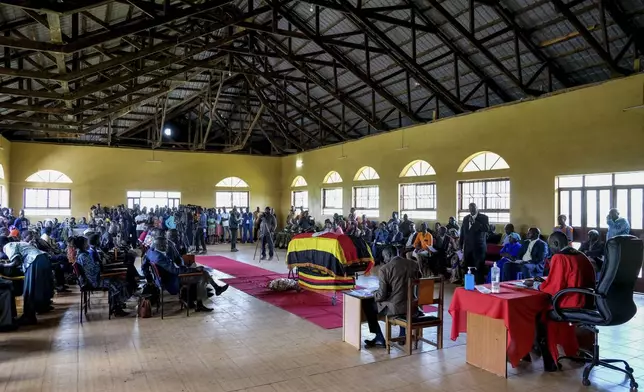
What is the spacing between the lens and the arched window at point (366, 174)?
1513 centimetres

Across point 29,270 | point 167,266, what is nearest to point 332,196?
point 167,266

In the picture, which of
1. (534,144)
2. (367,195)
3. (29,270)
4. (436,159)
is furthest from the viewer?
(367,195)

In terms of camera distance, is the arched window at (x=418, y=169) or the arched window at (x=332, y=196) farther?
the arched window at (x=332, y=196)

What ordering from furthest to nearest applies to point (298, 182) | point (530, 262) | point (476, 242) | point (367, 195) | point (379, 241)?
1. point (298, 182)
2. point (367, 195)
3. point (379, 241)
4. point (476, 242)
5. point (530, 262)

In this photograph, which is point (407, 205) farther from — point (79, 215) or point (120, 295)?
point (79, 215)

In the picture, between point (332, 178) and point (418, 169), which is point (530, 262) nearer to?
point (418, 169)

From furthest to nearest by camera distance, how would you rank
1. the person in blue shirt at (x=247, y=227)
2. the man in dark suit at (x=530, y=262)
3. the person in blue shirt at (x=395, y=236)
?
the person in blue shirt at (x=247, y=227)
the person in blue shirt at (x=395, y=236)
the man in dark suit at (x=530, y=262)

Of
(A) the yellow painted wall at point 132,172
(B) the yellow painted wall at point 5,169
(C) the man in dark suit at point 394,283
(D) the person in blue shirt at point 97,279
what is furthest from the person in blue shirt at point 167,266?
(A) the yellow painted wall at point 132,172

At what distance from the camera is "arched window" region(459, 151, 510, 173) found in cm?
1070

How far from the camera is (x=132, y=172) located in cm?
1825

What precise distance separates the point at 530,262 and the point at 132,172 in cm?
1585

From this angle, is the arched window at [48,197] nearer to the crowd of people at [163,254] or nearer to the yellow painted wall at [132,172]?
the yellow painted wall at [132,172]

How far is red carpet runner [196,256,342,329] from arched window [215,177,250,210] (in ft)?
30.0

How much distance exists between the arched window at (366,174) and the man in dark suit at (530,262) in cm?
775
